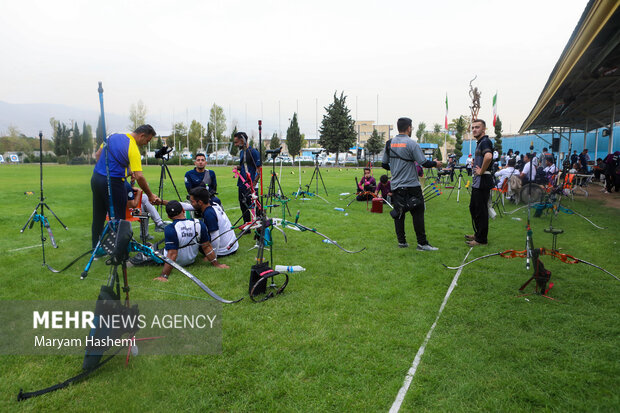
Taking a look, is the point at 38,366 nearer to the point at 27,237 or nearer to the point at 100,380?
the point at 100,380

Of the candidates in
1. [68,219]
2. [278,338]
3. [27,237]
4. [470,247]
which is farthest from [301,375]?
[68,219]

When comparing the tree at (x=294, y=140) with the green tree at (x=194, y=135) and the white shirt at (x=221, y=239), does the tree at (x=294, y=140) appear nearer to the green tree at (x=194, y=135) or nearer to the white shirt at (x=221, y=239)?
the green tree at (x=194, y=135)

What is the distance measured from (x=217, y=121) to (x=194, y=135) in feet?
15.0

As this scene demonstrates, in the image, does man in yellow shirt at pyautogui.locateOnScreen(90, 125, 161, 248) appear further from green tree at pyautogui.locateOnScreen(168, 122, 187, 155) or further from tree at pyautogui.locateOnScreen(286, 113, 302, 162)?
green tree at pyautogui.locateOnScreen(168, 122, 187, 155)

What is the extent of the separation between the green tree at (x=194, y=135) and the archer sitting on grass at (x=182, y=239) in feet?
197

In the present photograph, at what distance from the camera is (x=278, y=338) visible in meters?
2.78

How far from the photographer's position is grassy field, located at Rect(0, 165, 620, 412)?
2.10 meters

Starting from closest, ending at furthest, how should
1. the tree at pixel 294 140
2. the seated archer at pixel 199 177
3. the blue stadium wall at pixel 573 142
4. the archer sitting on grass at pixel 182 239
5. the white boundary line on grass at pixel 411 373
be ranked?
the white boundary line on grass at pixel 411 373
the archer sitting on grass at pixel 182 239
the seated archer at pixel 199 177
the blue stadium wall at pixel 573 142
the tree at pixel 294 140

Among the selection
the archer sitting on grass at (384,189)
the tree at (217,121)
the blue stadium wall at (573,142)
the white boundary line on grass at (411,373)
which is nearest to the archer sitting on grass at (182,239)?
the white boundary line on grass at (411,373)

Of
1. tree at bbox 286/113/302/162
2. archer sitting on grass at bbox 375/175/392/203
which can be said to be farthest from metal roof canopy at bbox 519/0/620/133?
tree at bbox 286/113/302/162

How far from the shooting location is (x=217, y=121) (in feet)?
205

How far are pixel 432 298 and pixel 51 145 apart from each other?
3.53m

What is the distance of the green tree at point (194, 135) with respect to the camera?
61.6m

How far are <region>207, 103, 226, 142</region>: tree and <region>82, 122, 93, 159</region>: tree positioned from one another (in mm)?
61183
